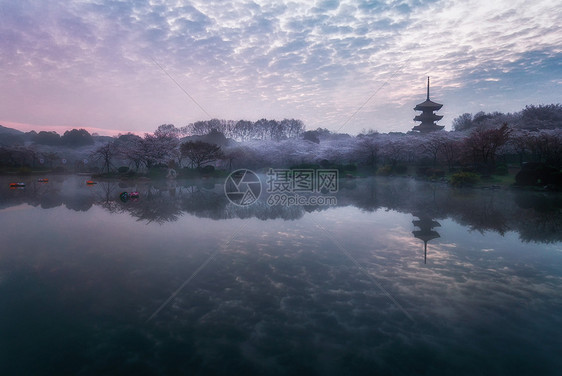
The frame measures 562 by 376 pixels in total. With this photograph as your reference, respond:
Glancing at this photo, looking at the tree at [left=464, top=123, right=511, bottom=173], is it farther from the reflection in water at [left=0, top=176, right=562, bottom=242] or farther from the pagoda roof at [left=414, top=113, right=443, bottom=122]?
the pagoda roof at [left=414, top=113, right=443, bottom=122]

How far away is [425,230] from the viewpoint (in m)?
12.0

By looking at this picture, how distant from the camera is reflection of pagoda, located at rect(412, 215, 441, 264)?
10623 mm

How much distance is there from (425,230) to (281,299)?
836cm

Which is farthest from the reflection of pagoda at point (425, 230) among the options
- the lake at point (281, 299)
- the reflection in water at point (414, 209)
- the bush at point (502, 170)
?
the bush at point (502, 170)

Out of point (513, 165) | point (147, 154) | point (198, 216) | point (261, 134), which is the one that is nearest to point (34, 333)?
point (198, 216)

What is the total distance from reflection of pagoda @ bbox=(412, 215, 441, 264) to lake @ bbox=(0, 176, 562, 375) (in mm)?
143

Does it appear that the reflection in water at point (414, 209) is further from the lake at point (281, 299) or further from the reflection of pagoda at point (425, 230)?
the lake at point (281, 299)

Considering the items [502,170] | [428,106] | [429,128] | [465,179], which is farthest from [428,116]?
[465,179]

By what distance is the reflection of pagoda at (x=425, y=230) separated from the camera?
34.9 ft

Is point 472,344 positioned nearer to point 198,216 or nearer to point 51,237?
point 198,216

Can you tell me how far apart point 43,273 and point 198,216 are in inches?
296

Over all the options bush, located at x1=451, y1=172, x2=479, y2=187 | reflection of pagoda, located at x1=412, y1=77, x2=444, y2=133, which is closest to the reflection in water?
bush, located at x1=451, y1=172, x2=479, y2=187

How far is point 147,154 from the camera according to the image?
1670 inches

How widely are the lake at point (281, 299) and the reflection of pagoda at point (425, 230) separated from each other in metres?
0.14
